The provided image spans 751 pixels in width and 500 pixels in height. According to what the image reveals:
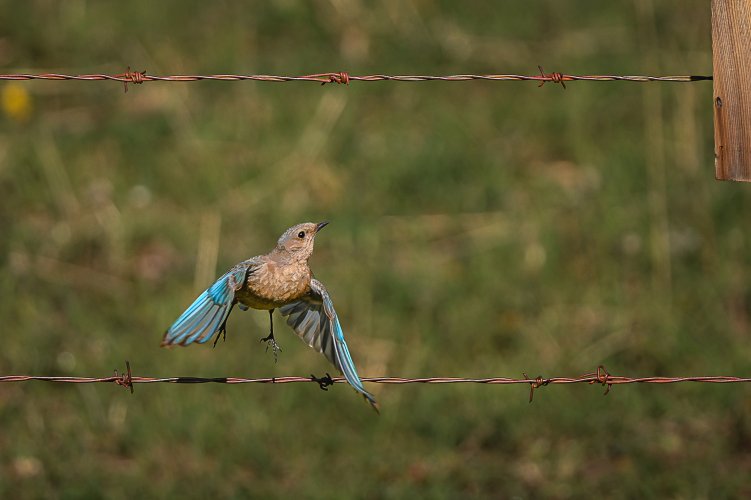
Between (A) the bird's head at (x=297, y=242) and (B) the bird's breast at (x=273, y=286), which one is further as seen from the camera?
(A) the bird's head at (x=297, y=242)

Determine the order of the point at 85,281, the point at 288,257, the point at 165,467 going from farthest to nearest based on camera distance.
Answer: the point at 85,281
the point at 165,467
the point at 288,257

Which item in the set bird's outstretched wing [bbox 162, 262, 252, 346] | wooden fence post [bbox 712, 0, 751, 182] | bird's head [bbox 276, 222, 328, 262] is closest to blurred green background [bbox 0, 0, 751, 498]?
bird's head [bbox 276, 222, 328, 262]

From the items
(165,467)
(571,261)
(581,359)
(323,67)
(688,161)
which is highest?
(323,67)

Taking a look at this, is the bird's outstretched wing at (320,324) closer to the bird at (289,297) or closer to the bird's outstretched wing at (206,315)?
the bird at (289,297)

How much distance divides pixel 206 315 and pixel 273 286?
1.96 feet

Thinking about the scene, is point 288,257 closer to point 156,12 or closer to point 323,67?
point 323,67

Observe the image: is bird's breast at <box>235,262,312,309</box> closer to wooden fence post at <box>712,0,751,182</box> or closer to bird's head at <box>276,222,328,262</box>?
bird's head at <box>276,222,328,262</box>

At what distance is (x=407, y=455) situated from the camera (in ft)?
22.0

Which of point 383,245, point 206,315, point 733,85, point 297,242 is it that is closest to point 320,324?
point 297,242

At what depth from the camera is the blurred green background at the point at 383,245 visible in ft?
21.9

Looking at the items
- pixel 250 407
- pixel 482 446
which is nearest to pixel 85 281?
pixel 250 407

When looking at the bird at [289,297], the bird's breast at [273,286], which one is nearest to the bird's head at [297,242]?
the bird at [289,297]

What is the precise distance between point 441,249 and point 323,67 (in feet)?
7.36

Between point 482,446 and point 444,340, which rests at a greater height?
point 444,340
